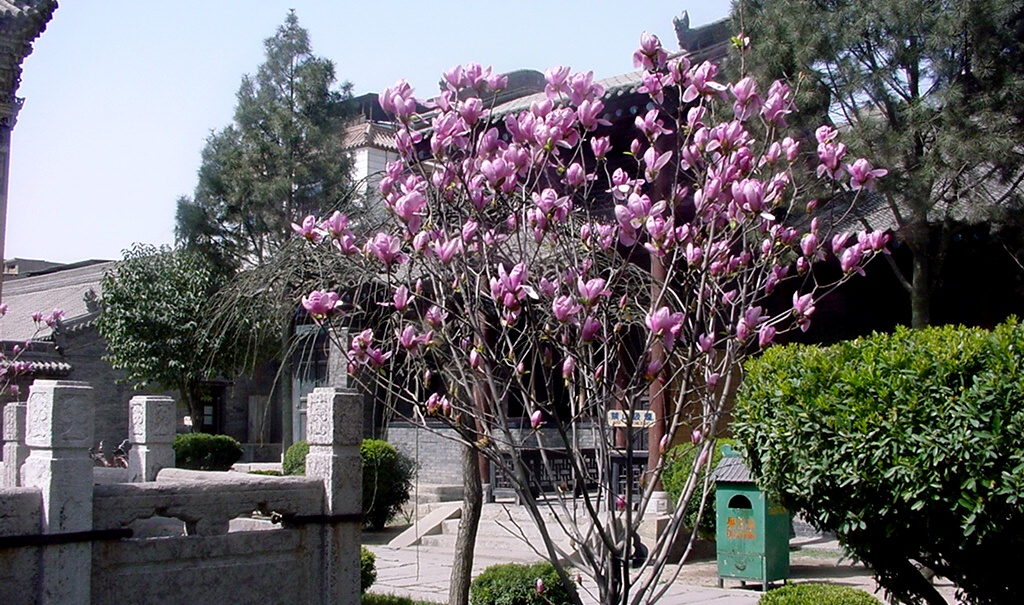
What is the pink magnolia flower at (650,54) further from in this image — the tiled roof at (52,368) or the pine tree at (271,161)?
the tiled roof at (52,368)

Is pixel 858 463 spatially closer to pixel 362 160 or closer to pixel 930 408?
pixel 930 408

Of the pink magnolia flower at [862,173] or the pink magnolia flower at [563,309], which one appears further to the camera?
the pink magnolia flower at [862,173]

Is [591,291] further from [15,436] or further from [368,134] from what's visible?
[368,134]

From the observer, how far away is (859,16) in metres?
11.7

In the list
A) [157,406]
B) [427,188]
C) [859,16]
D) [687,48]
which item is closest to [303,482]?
[427,188]

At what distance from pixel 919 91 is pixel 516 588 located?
7448mm

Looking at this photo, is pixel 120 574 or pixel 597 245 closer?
pixel 597 245

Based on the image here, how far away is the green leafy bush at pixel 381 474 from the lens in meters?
15.0

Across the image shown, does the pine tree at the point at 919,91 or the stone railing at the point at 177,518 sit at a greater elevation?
the pine tree at the point at 919,91

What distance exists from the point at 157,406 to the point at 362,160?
1998cm

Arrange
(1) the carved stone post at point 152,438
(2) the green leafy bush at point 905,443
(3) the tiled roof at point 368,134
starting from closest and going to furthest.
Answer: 1. (2) the green leafy bush at point 905,443
2. (1) the carved stone post at point 152,438
3. (3) the tiled roof at point 368,134

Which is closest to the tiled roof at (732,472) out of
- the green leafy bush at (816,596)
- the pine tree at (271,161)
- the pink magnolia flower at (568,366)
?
the green leafy bush at (816,596)

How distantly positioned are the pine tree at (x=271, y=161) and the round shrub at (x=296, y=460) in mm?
6181

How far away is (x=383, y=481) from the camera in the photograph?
15.2 meters
